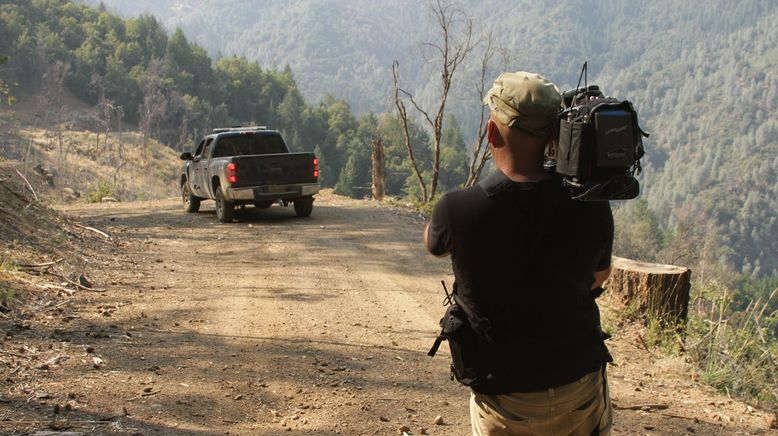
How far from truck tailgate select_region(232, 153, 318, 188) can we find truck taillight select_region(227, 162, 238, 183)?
38mm

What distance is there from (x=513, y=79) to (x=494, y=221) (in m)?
0.51

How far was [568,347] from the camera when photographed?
2.68 m

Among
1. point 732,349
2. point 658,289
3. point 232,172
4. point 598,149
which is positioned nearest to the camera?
point 598,149

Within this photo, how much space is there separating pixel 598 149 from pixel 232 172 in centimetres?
1274

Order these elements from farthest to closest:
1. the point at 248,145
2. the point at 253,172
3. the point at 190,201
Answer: the point at 190,201
the point at 248,145
the point at 253,172

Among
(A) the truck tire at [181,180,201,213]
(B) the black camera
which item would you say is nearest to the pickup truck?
(A) the truck tire at [181,180,201,213]

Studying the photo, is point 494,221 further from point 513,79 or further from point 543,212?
point 513,79

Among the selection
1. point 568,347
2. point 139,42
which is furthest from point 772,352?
point 139,42

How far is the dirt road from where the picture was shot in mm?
5293

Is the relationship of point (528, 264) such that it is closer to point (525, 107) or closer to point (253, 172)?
point (525, 107)

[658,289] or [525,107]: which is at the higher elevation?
[525,107]

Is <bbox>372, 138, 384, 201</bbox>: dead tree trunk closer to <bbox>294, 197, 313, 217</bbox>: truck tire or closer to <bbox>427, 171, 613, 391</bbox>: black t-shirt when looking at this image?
<bbox>294, 197, 313, 217</bbox>: truck tire

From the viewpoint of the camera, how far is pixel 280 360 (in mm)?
6516

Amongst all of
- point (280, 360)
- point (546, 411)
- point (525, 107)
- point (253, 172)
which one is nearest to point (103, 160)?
point (253, 172)
